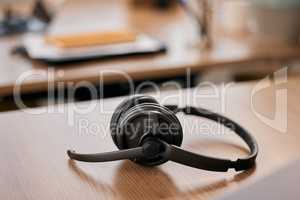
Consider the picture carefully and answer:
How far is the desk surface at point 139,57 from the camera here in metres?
1.14

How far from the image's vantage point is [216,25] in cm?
179

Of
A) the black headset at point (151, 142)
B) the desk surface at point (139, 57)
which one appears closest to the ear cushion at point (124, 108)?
the black headset at point (151, 142)

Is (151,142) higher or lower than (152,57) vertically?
lower

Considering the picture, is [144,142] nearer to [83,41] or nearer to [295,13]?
[83,41]

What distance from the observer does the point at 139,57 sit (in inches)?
51.3

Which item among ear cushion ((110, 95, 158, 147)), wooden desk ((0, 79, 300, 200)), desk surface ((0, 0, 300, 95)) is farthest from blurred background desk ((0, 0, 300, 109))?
ear cushion ((110, 95, 158, 147))

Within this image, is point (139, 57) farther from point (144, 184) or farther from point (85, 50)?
point (144, 184)

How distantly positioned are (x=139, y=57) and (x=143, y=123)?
2.36 ft

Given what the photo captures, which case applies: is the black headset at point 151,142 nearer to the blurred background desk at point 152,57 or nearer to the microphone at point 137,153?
the microphone at point 137,153

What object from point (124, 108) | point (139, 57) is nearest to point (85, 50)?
point (139, 57)

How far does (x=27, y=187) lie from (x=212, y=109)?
40 cm

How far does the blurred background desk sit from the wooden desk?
1.07 ft

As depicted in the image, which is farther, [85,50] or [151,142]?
[85,50]

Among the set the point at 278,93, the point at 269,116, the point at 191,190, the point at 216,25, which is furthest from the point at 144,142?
the point at 216,25
